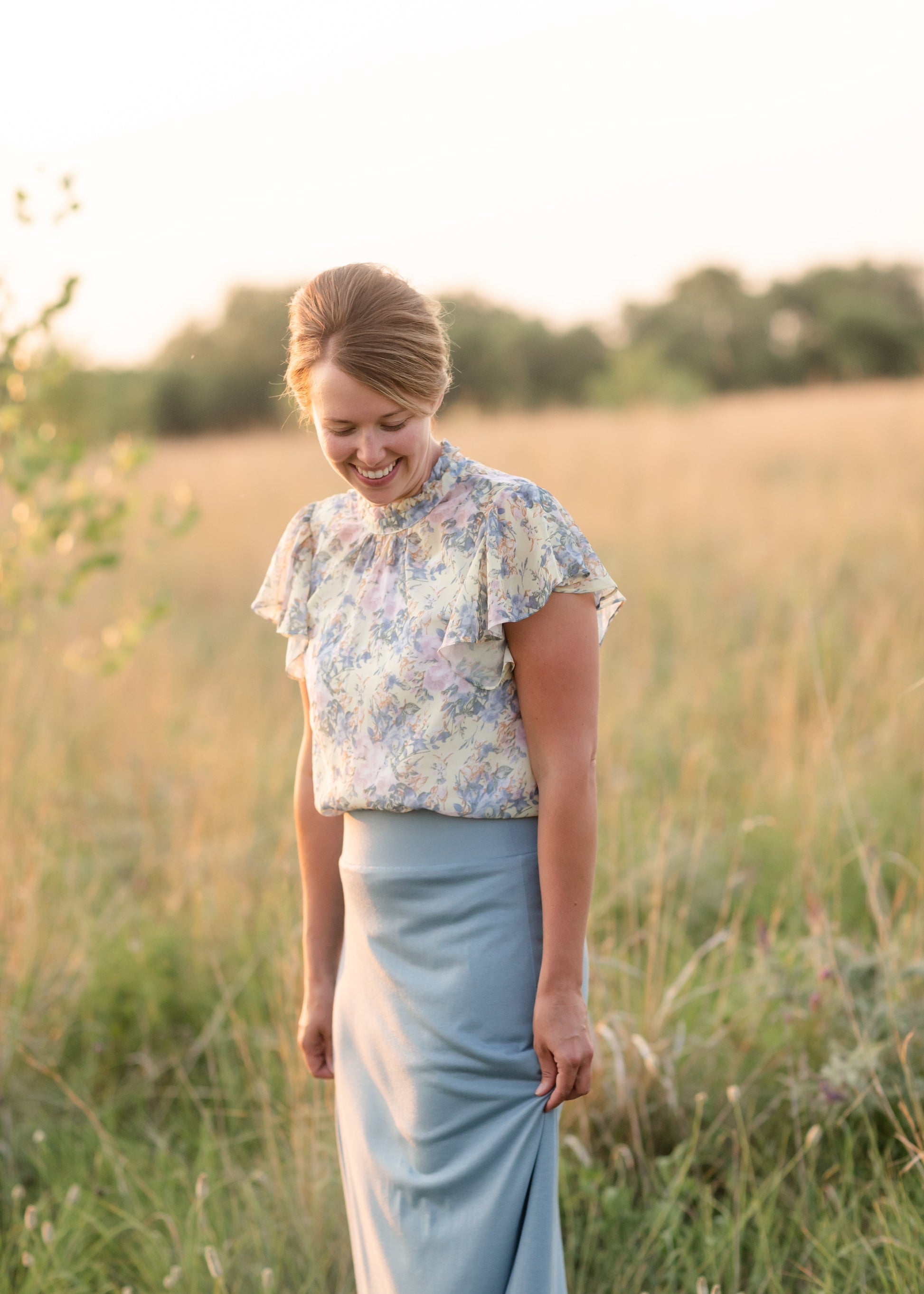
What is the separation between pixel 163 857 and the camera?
12.2ft

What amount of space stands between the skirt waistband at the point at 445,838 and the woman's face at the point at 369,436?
46cm

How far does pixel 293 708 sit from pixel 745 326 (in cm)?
3061

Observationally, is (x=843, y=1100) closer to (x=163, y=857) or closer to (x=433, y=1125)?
(x=433, y=1125)

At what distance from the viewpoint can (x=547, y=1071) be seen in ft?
4.97

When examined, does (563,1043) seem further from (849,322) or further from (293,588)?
(849,322)

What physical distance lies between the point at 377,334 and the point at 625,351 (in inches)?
1060

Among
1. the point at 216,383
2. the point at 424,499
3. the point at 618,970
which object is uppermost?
the point at 216,383

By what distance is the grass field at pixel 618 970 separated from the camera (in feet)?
7.00

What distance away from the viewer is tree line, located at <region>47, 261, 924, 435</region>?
2608cm

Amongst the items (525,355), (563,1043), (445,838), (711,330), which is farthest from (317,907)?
(711,330)

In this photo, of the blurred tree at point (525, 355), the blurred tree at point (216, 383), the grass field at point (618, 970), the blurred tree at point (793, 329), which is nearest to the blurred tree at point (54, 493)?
the grass field at point (618, 970)

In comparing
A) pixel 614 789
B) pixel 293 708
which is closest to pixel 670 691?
pixel 614 789

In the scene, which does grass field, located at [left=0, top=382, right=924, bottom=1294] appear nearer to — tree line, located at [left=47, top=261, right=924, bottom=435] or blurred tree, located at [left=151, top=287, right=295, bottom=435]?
tree line, located at [left=47, top=261, right=924, bottom=435]

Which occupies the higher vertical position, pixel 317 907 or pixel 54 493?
pixel 54 493
